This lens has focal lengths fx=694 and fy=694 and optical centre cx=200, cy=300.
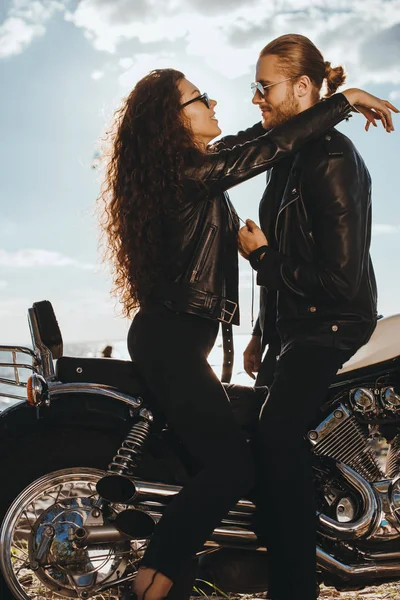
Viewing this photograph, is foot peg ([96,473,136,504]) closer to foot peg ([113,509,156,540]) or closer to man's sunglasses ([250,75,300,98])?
foot peg ([113,509,156,540])

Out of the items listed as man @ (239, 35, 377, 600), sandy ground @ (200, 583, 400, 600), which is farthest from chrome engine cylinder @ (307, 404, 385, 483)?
sandy ground @ (200, 583, 400, 600)

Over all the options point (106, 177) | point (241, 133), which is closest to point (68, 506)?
point (106, 177)

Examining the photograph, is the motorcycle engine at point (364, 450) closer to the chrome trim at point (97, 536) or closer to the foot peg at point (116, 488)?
the foot peg at point (116, 488)

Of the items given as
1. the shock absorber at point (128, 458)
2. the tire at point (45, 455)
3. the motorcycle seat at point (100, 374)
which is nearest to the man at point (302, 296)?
the shock absorber at point (128, 458)

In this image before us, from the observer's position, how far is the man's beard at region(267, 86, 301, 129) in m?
3.92

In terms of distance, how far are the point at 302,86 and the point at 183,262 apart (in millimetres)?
1314

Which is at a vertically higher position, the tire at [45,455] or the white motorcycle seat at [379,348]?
the white motorcycle seat at [379,348]

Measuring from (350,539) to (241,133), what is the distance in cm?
248

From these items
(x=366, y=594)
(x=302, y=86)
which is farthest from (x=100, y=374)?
(x=366, y=594)

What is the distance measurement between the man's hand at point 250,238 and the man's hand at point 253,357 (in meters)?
0.78

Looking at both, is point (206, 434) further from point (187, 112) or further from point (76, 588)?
point (187, 112)

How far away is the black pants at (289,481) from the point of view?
3.31 metres

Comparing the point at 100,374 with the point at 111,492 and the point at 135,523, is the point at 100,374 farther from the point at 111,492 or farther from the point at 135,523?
the point at 135,523

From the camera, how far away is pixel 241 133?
4.38 meters
